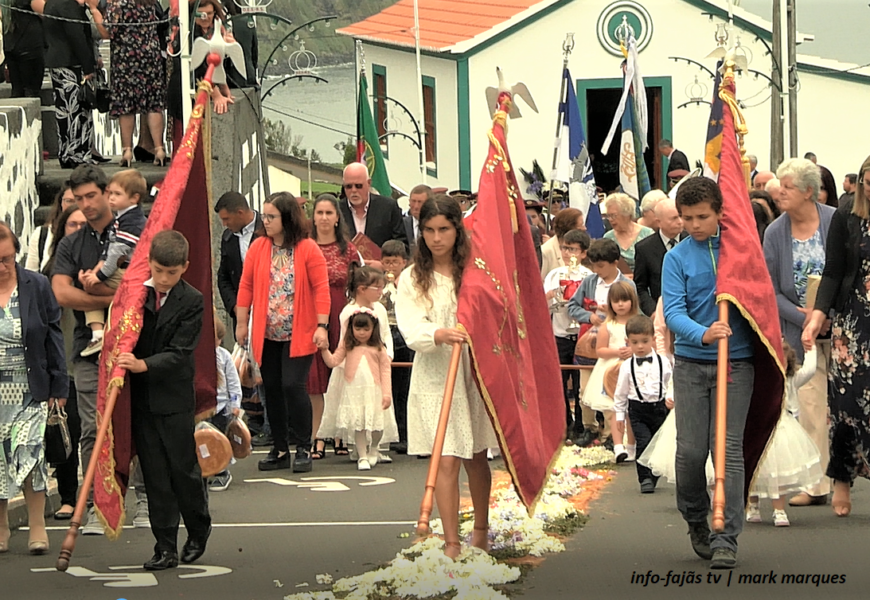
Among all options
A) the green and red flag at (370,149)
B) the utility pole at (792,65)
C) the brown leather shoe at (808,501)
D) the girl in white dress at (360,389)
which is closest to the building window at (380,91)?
the utility pole at (792,65)

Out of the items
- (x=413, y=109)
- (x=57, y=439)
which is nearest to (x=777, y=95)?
(x=413, y=109)

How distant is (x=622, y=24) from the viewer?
3212 centimetres

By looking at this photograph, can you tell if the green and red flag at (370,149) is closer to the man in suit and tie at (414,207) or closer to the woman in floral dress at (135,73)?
the man in suit and tie at (414,207)

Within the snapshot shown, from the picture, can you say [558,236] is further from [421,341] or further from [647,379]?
[421,341]

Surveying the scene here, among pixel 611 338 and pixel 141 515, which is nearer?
pixel 141 515

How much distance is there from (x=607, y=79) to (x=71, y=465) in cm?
2404

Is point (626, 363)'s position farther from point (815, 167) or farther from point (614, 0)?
point (614, 0)

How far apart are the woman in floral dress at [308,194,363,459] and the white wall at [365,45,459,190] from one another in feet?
66.8

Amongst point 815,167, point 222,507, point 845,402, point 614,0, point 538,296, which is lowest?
point 222,507

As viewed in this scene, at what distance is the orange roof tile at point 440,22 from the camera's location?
3372 cm

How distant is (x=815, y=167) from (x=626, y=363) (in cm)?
222

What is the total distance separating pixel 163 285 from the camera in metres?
8.41

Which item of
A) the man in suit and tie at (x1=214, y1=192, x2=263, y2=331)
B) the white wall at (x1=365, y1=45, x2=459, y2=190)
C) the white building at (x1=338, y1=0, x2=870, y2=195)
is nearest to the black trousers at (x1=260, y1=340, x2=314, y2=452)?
the man in suit and tie at (x1=214, y1=192, x2=263, y2=331)

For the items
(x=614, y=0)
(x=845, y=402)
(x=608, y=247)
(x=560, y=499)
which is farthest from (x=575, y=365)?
(x=614, y=0)
